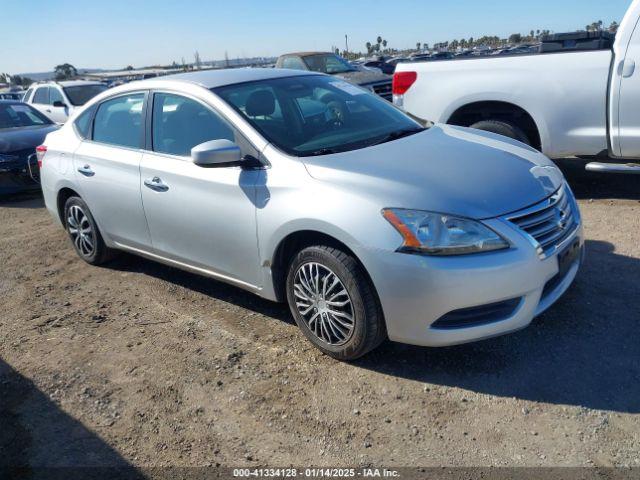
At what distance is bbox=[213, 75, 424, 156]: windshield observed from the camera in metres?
3.95

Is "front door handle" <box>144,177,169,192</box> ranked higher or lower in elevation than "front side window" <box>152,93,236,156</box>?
lower

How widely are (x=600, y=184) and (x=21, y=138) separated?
27.7ft

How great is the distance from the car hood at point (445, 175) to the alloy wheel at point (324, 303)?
54 cm

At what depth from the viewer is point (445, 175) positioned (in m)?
3.43

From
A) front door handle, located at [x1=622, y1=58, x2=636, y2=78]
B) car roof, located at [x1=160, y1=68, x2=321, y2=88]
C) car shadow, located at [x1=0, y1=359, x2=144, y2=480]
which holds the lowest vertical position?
car shadow, located at [x1=0, y1=359, x2=144, y2=480]

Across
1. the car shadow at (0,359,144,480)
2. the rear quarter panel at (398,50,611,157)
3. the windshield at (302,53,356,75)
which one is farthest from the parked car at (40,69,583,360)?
the windshield at (302,53,356,75)

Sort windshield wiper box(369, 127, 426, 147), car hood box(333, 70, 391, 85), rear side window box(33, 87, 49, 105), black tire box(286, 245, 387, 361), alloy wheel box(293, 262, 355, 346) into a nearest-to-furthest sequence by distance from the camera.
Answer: black tire box(286, 245, 387, 361)
alloy wheel box(293, 262, 355, 346)
windshield wiper box(369, 127, 426, 147)
car hood box(333, 70, 391, 85)
rear side window box(33, 87, 49, 105)

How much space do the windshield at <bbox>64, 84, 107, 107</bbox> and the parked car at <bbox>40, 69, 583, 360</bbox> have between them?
10.0m

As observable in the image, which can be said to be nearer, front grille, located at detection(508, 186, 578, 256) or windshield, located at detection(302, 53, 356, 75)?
front grille, located at detection(508, 186, 578, 256)

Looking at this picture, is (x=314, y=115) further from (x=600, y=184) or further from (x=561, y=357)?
(x=600, y=184)

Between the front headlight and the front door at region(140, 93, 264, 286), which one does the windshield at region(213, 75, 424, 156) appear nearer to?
the front door at region(140, 93, 264, 286)

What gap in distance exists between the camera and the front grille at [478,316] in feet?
10.4

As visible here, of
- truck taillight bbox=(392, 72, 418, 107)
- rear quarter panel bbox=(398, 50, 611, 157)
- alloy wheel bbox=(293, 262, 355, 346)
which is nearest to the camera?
alloy wheel bbox=(293, 262, 355, 346)

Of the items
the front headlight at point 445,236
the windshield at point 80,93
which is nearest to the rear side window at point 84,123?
the front headlight at point 445,236
